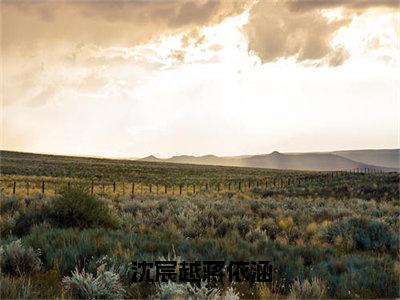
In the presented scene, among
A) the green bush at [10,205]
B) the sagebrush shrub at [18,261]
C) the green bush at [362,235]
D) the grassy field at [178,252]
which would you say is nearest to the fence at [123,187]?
the green bush at [10,205]

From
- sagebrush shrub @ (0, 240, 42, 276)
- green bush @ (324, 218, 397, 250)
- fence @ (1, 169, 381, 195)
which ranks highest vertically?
sagebrush shrub @ (0, 240, 42, 276)

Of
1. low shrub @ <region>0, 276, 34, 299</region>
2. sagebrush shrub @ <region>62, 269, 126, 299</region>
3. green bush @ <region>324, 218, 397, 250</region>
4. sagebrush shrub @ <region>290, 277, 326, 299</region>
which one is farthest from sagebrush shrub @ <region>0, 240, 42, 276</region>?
green bush @ <region>324, 218, 397, 250</region>

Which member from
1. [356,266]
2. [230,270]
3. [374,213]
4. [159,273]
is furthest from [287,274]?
[374,213]

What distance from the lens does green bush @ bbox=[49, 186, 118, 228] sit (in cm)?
1314

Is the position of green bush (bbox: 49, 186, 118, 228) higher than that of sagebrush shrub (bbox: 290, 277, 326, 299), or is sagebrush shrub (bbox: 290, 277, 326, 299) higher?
green bush (bbox: 49, 186, 118, 228)

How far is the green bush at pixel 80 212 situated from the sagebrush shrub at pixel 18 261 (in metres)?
4.56

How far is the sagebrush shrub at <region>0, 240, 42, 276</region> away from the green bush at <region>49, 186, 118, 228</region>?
4557mm

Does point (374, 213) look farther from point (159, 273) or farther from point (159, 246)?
point (159, 273)

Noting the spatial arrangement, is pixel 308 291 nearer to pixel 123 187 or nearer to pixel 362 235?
pixel 362 235

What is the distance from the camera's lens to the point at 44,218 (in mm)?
13609

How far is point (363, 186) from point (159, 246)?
→ 3614 cm

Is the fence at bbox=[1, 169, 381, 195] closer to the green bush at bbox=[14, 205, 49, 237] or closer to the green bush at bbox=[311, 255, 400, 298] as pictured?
the green bush at bbox=[14, 205, 49, 237]

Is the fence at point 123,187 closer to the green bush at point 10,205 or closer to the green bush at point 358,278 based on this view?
the green bush at point 10,205

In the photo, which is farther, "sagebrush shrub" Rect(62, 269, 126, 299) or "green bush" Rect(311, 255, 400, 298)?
"green bush" Rect(311, 255, 400, 298)
